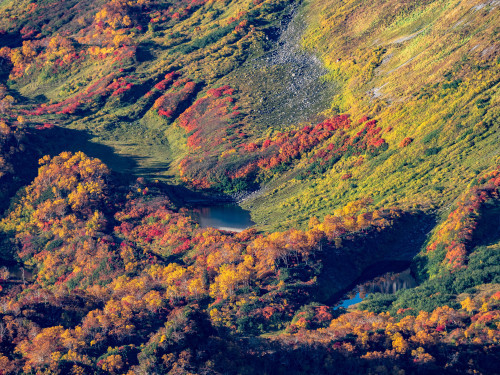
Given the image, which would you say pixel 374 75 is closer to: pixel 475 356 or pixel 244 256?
pixel 244 256

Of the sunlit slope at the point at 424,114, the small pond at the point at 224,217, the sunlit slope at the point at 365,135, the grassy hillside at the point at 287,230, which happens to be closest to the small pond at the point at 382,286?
the grassy hillside at the point at 287,230

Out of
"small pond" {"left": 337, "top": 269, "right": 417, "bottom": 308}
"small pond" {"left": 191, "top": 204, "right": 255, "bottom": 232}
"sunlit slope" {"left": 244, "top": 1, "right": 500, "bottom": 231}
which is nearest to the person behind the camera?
"small pond" {"left": 337, "top": 269, "right": 417, "bottom": 308}

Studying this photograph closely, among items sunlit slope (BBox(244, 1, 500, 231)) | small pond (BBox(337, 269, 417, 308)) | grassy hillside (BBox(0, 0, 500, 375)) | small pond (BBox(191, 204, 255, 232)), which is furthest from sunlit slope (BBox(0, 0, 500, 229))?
small pond (BBox(337, 269, 417, 308))

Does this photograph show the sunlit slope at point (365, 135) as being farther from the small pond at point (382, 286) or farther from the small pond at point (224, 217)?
the small pond at point (382, 286)

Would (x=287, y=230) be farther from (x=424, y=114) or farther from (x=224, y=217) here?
(x=424, y=114)

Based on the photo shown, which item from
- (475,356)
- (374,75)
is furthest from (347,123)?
(475,356)

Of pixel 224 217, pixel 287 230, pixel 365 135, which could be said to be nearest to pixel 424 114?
pixel 365 135

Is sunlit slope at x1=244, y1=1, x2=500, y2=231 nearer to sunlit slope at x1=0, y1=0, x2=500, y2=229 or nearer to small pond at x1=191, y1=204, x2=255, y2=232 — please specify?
sunlit slope at x1=0, y1=0, x2=500, y2=229
